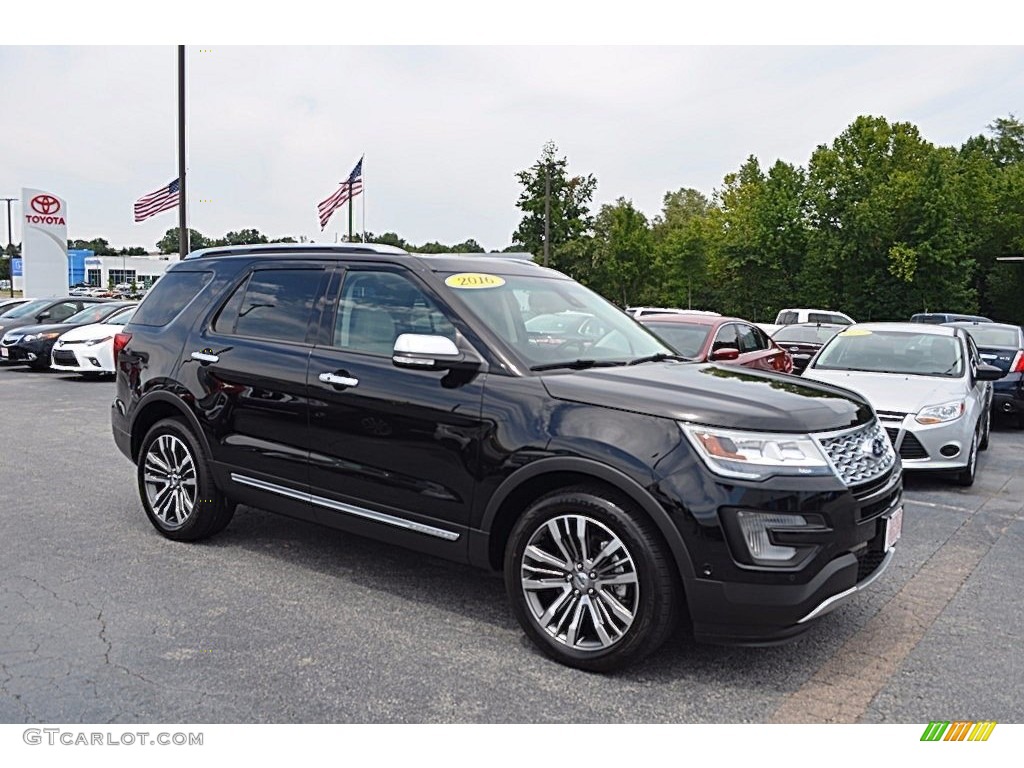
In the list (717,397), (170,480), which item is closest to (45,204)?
(170,480)

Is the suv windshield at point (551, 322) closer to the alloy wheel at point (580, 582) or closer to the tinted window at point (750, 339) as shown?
the alloy wheel at point (580, 582)

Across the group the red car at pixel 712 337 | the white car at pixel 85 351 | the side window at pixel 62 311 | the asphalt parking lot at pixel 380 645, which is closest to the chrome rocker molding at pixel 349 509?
the asphalt parking lot at pixel 380 645

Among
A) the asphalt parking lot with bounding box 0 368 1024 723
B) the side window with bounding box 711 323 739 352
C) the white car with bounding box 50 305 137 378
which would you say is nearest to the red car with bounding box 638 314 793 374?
the side window with bounding box 711 323 739 352

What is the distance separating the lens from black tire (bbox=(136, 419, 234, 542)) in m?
5.28

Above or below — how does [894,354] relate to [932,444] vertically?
above

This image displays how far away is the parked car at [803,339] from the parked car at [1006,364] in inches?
117

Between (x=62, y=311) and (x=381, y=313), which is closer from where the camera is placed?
(x=381, y=313)

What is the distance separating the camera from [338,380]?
14.8 feet

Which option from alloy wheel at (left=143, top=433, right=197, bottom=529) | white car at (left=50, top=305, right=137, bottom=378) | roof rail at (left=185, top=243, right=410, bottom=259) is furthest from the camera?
white car at (left=50, top=305, right=137, bottom=378)

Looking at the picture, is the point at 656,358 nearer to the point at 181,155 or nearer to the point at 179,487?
the point at 179,487

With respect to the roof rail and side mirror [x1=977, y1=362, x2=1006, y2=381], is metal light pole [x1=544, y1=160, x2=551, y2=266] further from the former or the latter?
the roof rail

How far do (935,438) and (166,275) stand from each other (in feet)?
20.8

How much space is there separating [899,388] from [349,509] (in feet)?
18.9

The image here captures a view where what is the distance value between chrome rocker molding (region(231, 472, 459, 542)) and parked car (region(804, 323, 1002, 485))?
15.4ft
